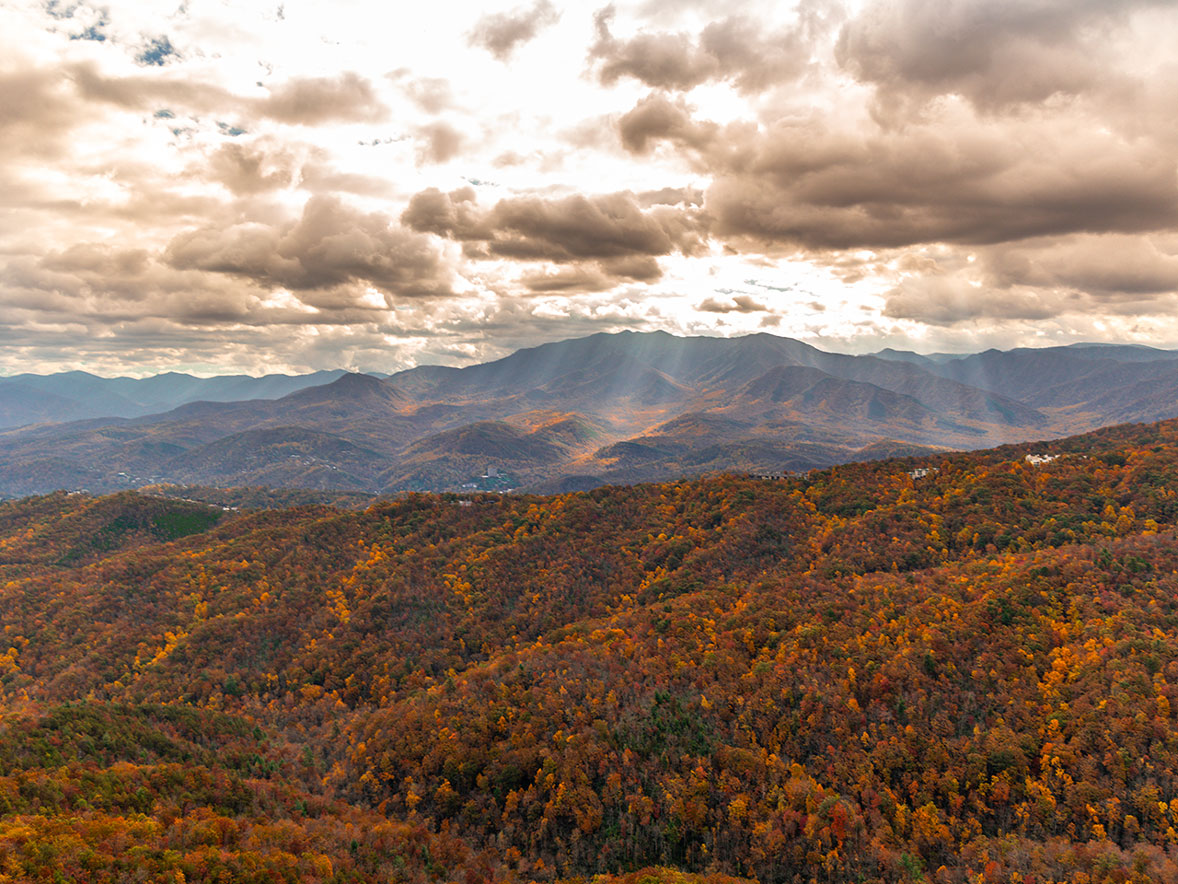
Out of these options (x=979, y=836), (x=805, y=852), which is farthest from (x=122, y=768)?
(x=979, y=836)

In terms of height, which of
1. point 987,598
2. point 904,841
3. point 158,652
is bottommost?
point 158,652

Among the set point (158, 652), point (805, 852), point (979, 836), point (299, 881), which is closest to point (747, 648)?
point (805, 852)

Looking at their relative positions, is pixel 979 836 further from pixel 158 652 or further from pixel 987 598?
pixel 158 652

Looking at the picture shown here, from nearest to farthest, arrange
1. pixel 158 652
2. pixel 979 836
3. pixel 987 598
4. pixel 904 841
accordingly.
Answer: pixel 979 836, pixel 904 841, pixel 987 598, pixel 158 652

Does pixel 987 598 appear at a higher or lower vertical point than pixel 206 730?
higher

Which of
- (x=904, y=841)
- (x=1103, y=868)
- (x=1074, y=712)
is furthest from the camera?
(x=1074, y=712)

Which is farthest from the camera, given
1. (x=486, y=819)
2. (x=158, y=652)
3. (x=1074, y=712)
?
(x=158, y=652)

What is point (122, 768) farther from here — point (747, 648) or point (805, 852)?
point (747, 648)

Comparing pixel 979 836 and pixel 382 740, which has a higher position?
pixel 979 836

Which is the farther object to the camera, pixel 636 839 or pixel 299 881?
pixel 636 839
